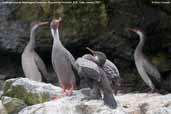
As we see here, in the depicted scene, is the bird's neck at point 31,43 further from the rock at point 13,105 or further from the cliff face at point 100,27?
the rock at point 13,105

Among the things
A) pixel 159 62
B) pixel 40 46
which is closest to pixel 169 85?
pixel 159 62

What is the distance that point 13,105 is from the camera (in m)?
11.6

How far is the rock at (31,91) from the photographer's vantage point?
1169cm

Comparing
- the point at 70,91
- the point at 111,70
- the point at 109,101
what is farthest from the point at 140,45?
the point at 109,101

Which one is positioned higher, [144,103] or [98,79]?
[98,79]

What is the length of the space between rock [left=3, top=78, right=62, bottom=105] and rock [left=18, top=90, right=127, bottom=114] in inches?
54.8

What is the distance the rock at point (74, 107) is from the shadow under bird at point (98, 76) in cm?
14

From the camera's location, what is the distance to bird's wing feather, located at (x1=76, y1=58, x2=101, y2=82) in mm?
10086

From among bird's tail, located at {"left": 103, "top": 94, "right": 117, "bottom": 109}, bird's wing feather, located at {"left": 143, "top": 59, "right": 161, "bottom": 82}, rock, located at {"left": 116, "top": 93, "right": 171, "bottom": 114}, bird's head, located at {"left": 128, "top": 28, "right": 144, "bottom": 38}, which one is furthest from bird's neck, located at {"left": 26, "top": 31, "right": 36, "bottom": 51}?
bird's tail, located at {"left": 103, "top": 94, "right": 117, "bottom": 109}

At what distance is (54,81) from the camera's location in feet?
53.4

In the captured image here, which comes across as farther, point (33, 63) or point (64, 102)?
point (33, 63)

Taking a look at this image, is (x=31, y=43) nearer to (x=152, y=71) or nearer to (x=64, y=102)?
(x=152, y=71)

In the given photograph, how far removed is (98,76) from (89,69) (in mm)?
198

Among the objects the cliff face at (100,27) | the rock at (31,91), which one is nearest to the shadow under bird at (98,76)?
the rock at (31,91)
